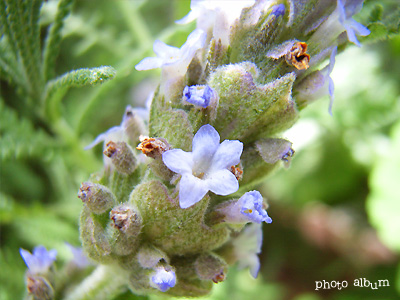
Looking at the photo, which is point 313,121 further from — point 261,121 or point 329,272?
point 261,121

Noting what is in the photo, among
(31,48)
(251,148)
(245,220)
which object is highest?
(31,48)

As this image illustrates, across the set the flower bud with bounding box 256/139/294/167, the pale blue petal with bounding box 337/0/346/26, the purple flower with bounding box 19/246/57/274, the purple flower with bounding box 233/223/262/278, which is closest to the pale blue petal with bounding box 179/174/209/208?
the flower bud with bounding box 256/139/294/167

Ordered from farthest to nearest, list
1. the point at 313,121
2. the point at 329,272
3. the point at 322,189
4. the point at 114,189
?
1. the point at 322,189
2. the point at 329,272
3. the point at 313,121
4. the point at 114,189

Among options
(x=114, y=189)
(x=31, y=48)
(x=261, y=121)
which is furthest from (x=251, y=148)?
(x=31, y=48)

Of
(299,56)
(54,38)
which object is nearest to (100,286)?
(54,38)

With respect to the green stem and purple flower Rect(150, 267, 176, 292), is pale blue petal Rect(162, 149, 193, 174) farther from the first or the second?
the green stem

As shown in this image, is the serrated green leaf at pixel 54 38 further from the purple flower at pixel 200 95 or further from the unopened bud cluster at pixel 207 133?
the purple flower at pixel 200 95
